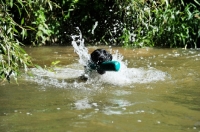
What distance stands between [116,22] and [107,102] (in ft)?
22.5

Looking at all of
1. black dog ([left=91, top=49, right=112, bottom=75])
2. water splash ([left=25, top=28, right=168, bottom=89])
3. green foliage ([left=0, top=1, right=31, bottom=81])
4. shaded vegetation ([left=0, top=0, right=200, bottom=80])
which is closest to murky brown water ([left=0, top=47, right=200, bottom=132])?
water splash ([left=25, top=28, right=168, bottom=89])

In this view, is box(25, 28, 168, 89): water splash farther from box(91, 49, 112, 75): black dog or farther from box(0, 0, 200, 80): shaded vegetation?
box(0, 0, 200, 80): shaded vegetation

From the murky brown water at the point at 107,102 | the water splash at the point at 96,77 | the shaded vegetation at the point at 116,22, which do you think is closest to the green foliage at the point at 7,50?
the murky brown water at the point at 107,102

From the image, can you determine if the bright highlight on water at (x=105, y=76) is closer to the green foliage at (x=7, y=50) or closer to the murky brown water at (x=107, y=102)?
the murky brown water at (x=107, y=102)

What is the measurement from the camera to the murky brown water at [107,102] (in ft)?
12.8

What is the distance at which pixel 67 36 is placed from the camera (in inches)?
454

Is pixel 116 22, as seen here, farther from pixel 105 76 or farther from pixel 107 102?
pixel 107 102

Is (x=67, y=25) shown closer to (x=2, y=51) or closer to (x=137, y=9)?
(x=137, y=9)

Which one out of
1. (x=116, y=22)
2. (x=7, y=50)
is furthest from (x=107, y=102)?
(x=116, y=22)

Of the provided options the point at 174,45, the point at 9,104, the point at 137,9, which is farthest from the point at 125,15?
the point at 9,104

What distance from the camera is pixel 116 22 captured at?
11469mm

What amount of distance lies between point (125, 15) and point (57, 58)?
3.11 m

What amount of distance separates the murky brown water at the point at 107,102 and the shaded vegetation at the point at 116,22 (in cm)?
280

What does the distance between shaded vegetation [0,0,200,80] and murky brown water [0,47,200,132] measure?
9.19 ft
